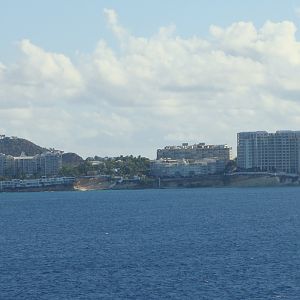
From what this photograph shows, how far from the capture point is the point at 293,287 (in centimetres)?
6022

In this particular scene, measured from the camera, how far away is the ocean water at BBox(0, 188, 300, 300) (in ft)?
198

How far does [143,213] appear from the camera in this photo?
139 m

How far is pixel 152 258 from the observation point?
75000 millimetres

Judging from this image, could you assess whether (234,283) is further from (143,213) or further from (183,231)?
(143,213)

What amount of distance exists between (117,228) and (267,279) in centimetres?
4510

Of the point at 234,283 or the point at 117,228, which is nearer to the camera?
the point at 234,283

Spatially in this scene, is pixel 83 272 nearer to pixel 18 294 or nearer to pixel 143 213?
pixel 18 294

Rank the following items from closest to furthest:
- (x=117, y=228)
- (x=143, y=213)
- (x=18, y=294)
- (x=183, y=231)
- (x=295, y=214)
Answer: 1. (x=18, y=294)
2. (x=183, y=231)
3. (x=117, y=228)
4. (x=295, y=214)
5. (x=143, y=213)

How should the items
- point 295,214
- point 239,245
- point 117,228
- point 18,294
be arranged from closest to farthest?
point 18,294 < point 239,245 < point 117,228 < point 295,214

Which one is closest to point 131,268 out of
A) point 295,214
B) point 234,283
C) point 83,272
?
point 83,272

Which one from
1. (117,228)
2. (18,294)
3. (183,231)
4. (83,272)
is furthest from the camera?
(117,228)

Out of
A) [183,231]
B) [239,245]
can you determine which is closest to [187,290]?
[239,245]

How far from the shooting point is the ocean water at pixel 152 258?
60375 mm

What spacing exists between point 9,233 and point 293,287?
155 feet
